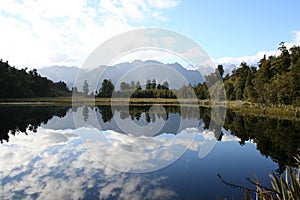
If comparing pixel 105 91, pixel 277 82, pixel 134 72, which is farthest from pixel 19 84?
pixel 134 72

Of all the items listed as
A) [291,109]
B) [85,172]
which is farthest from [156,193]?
[291,109]

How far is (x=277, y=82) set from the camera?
37.4m

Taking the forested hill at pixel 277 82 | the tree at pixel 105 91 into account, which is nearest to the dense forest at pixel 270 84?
the forested hill at pixel 277 82

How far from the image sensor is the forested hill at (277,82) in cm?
3356

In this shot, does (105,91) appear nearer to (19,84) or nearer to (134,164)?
(19,84)

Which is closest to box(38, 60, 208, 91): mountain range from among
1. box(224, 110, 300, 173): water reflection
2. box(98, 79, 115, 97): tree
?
box(224, 110, 300, 173): water reflection

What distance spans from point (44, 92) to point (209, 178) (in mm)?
89285

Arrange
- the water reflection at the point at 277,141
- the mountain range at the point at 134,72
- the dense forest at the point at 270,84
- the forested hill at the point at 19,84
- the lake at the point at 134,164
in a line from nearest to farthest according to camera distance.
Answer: the lake at the point at 134,164
the mountain range at the point at 134,72
the water reflection at the point at 277,141
the dense forest at the point at 270,84
the forested hill at the point at 19,84

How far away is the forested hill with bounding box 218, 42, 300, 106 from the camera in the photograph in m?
33.6

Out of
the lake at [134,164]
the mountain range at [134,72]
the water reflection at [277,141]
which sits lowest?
the lake at [134,164]

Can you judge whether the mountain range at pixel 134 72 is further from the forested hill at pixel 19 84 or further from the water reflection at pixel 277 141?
the forested hill at pixel 19 84

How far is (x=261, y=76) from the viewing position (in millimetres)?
43938

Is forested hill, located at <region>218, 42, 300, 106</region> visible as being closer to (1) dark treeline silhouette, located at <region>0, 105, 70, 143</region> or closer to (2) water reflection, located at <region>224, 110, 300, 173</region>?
(2) water reflection, located at <region>224, 110, 300, 173</region>

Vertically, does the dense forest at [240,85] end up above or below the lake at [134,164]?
above
